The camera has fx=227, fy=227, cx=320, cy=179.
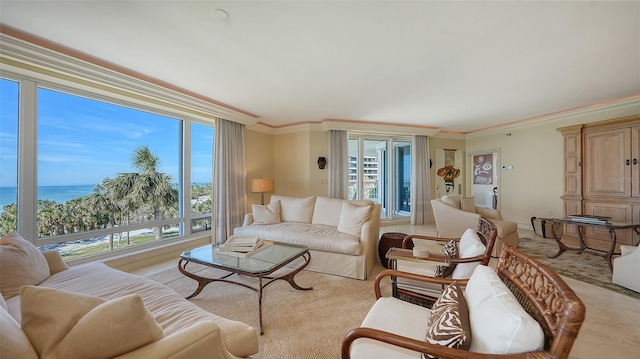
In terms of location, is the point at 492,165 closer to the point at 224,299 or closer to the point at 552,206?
the point at 552,206

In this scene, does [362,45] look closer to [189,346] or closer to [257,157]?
[189,346]

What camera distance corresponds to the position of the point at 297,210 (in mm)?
3820

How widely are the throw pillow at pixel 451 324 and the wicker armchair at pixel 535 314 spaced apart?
46 millimetres

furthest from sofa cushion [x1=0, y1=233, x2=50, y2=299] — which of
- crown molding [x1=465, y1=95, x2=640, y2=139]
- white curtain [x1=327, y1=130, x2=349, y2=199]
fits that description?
crown molding [x1=465, y1=95, x2=640, y2=139]

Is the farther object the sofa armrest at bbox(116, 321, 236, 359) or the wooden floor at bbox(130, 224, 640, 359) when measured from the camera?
the wooden floor at bbox(130, 224, 640, 359)

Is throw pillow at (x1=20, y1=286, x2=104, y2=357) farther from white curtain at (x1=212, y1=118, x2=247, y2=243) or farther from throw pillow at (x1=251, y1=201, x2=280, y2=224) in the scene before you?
white curtain at (x1=212, y1=118, x2=247, y2=243)

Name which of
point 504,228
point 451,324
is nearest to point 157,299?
point 451,324

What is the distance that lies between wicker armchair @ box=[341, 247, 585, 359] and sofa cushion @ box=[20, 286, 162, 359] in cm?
85

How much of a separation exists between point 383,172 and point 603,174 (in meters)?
3.73

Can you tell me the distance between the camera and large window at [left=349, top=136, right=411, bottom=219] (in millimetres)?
5559

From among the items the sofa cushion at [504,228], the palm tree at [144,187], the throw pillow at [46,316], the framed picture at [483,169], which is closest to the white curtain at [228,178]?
the palm tree at [144,187]

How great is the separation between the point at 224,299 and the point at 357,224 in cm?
175

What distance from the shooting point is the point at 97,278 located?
173 centimetres

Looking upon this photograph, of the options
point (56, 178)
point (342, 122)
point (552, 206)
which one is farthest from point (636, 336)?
point (56, 178)
